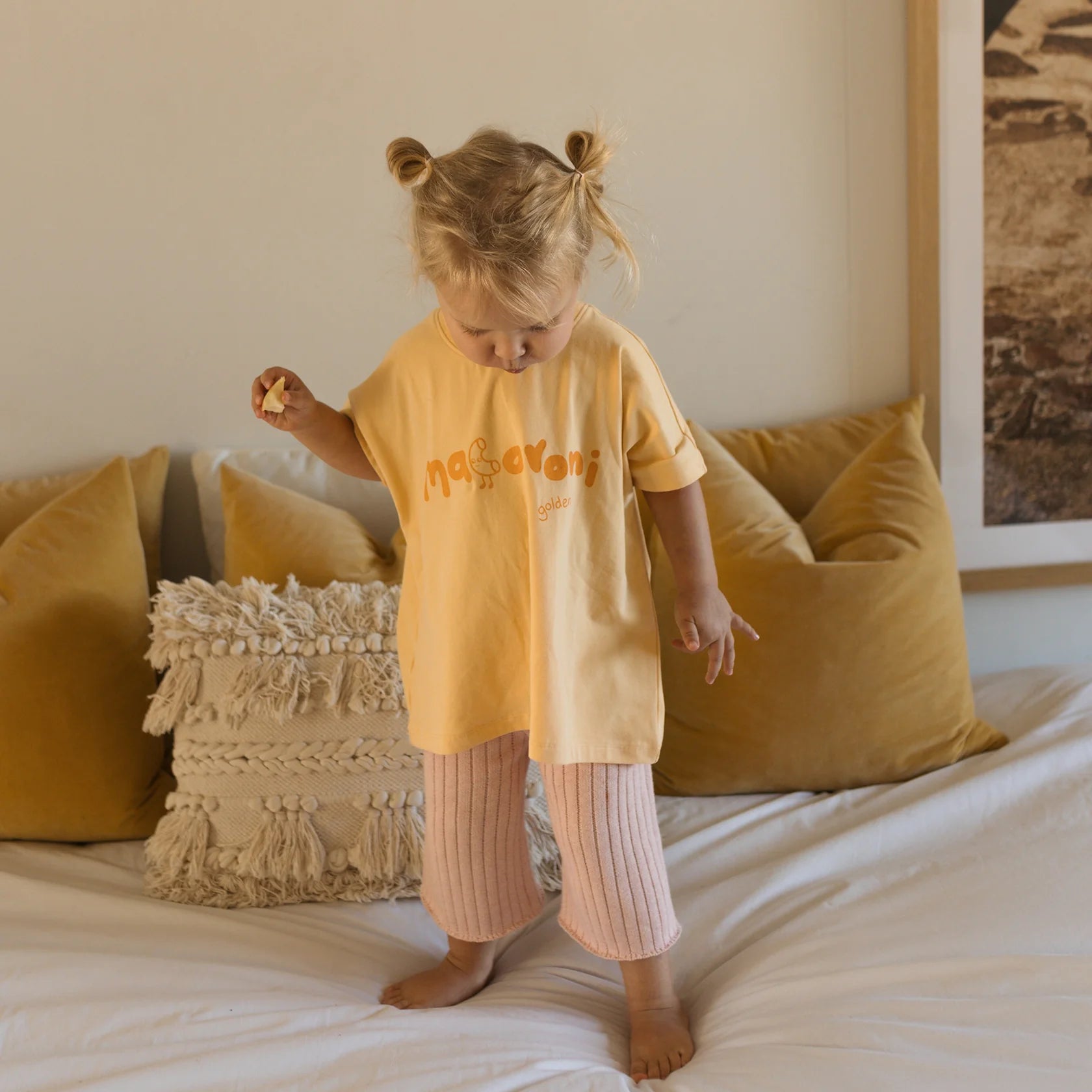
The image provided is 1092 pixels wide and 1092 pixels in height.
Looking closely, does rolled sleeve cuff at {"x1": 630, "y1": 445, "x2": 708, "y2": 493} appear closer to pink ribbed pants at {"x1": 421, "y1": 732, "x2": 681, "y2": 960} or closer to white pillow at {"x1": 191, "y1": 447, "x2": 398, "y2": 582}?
pink ribbed pants at {"x1": 421, "y1": 732, "x2": 681, "y2": 960}

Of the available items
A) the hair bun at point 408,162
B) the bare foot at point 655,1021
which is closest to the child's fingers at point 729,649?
the bare foot at point 655,1021

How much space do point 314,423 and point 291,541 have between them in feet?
1.51

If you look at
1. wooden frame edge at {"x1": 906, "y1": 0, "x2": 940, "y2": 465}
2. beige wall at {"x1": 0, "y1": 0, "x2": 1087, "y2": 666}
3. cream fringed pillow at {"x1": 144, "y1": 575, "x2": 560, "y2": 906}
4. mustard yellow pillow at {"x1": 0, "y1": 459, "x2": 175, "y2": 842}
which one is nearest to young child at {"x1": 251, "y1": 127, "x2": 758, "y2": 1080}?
cream fringed pillow at {"x1": 144, "y1": 575, "x2": 560, "y2": 906}

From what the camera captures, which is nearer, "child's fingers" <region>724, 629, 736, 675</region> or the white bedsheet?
the white bedsheet

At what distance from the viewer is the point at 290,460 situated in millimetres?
1541

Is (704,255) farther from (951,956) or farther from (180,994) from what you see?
(180,994)

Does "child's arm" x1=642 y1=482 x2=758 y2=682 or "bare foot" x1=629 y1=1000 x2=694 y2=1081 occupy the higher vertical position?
"child's arm" x1=642 y1=482 x2=758 y2=682

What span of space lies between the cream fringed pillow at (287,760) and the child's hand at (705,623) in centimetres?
36

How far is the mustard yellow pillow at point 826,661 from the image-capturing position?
4.34 feet

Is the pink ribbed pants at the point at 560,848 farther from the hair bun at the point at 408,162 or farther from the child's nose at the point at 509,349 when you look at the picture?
the hair bun at the point at 408,162

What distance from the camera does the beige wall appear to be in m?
1.47

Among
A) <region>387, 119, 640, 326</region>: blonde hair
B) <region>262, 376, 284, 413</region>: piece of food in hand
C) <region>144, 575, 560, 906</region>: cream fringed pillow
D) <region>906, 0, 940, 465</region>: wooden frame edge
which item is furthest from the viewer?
<region>906, 0, 940, 465</region>: wooden frame edge

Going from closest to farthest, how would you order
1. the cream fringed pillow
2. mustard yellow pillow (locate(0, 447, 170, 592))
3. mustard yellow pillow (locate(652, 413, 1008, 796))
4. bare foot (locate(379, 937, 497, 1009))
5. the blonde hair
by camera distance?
1. the blonde hair
2. bare foot (locate(379, 937, 497, 1009))
3. the cream fringed pillow
4. mustard yellow pillow (locate(652, 413, 1008, 796))
5. mustard yellow pillow (locate(0, 447, 170, 592))

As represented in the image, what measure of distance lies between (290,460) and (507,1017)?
907 millimetres
